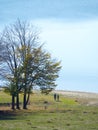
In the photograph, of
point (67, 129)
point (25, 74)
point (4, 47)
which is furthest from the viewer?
point (25, 74)

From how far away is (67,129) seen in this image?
2516 cm

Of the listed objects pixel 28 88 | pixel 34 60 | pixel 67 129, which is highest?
pixel 34 60

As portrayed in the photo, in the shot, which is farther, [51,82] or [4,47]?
[51,82]

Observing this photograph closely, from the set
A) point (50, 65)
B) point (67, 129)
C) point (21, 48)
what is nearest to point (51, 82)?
point (50, 65)

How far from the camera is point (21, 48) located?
58.1 m

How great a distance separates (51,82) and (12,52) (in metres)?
6.35

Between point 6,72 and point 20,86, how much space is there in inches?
112

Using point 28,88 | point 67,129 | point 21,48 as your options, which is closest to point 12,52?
point 21,48

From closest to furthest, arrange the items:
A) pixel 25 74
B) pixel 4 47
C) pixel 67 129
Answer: pixel 67 129 < pixel 4 47 < pixel 25 74

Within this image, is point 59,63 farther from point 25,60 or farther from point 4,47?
point 4,47

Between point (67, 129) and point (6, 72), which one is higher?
point (6, 72)

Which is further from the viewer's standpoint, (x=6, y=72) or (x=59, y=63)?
(x=59, y=63)

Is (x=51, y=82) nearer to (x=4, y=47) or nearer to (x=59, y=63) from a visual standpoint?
(x=59, y=63)

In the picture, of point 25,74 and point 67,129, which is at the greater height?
point 25,74
